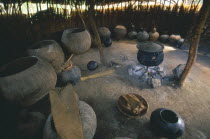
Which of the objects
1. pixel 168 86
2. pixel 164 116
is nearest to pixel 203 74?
pixel 168 86

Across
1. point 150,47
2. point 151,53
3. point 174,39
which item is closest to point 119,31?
point 174,39

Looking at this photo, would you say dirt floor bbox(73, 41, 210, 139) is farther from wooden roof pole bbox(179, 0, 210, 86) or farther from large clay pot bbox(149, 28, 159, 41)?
large clay pot bbox(149, 28, 159, 41)

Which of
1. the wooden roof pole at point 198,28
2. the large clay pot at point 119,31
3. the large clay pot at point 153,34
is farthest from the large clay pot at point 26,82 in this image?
the large clay pot at point 153,34

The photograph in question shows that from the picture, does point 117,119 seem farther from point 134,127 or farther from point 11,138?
point 11,138

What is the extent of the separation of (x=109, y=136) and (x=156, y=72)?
3689mm

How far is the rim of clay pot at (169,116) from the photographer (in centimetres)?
337

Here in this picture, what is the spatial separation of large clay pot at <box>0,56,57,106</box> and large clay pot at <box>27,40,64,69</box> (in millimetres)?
1061

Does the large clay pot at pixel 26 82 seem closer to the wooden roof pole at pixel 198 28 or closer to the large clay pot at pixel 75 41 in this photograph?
the large clay pot at pixel 75 41

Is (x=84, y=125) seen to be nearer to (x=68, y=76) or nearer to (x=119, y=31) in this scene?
(x=68, y=76)

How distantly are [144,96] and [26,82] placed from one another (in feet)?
12.5

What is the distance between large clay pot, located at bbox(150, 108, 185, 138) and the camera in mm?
3223

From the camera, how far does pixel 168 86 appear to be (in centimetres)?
546

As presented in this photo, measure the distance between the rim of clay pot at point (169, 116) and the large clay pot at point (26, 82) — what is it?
10.6 ft

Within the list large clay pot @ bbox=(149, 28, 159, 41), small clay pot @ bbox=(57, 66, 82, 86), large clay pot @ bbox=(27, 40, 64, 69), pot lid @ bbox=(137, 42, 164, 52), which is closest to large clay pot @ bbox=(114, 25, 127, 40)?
large clay pot @ bbox=(149, 28, 159, 41)
